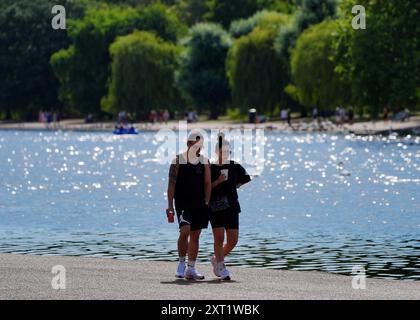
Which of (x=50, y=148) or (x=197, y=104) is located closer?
(x=50, y=148)

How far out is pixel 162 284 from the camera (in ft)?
58.8

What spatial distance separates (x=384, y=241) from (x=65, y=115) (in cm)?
13104

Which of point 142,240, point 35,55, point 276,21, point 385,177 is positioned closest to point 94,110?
point 35,55

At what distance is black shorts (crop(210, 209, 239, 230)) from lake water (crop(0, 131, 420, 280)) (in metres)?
3.55

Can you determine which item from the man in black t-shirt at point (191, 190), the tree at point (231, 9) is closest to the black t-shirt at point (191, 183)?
the man in black t-shirt at point (191, 190)

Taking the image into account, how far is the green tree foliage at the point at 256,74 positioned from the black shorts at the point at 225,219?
86945mm

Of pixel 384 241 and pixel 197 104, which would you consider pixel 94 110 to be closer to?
pixel 197 104

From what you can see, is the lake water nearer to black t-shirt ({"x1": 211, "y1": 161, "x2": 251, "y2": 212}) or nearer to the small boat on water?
black t-shirt ({"x1": 211, "y1": 161, "x2": 251, "y2": 212})

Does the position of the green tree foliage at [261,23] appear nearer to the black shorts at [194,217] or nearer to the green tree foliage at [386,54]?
the green tree foliage at [386,54]

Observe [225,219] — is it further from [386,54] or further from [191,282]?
[386,54]

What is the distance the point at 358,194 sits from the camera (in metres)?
45.5

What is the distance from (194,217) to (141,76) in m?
99.8

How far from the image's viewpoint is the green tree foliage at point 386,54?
290ft
